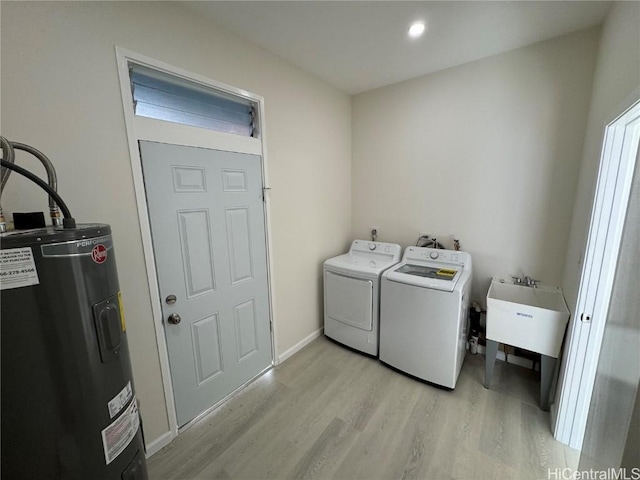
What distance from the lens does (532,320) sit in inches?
71.6

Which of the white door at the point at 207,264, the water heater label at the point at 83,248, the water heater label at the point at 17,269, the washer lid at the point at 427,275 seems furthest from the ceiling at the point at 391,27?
the washer lid at the point at 427,275

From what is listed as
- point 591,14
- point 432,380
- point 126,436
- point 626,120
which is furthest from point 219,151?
point 591,14

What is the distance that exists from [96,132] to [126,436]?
4.53ft

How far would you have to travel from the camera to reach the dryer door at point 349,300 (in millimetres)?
2383

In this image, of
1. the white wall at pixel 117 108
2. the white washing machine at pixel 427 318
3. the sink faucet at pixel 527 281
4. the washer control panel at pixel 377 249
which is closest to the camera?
the white wall at pixel 117 108

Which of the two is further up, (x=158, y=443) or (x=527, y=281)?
(x=527, y=281)

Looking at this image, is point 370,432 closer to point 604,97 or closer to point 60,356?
point 60,356

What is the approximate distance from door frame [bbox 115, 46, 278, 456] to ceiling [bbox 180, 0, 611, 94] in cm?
42

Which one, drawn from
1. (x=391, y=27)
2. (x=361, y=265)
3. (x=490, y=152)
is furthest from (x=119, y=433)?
Answer: (x=490, y=152)

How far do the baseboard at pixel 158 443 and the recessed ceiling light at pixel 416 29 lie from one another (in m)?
3.24

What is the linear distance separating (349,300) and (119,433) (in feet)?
6.20

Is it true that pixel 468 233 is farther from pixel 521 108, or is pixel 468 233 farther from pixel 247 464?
pixel 247 464

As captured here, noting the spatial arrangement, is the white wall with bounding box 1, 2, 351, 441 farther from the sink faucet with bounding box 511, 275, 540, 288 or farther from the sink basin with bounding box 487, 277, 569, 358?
the sink faucet with bounding box 511, 275, 540, 288

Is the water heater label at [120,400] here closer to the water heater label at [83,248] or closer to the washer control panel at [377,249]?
the water heater label at [83,248]
